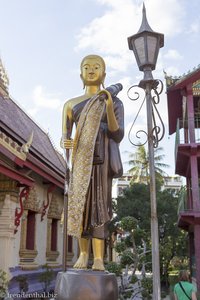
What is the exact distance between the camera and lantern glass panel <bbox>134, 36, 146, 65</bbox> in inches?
160

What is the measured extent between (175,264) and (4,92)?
38.9ft

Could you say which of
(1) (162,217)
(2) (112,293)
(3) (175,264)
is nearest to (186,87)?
(1) (162,217)

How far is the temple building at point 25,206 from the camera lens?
320 inches

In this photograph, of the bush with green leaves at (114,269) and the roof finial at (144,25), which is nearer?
the roof finial at (144,25)

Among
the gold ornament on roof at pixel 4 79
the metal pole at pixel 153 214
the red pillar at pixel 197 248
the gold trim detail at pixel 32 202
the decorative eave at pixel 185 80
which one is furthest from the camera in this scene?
the decorative eave at pixel 185 80

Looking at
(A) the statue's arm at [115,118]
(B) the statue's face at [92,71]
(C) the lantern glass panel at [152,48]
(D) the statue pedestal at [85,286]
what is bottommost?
(D) the statue pedestal at [85,286]

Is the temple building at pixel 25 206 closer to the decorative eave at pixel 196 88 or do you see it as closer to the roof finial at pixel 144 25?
the roof finial at pixel 144 25

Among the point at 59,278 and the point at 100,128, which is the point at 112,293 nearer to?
the point at 59,278

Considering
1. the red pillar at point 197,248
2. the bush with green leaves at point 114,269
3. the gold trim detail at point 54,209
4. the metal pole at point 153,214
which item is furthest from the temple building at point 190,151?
the metal pole at point 153,214

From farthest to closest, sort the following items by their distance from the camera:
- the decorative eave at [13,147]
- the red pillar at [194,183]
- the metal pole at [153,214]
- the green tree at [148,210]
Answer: the green tree at [148,210] < the red pillar at [194,183] < the decorative eave at [13,147] < the metal pole at [153,214]

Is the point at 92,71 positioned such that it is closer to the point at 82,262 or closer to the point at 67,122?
the point at 67,122

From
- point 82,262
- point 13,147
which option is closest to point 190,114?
point 13,147

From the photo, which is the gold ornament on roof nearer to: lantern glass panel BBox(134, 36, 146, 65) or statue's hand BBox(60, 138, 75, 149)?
lantern glass panel BBox(134, 36, 146, 65)

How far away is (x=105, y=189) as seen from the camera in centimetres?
378
